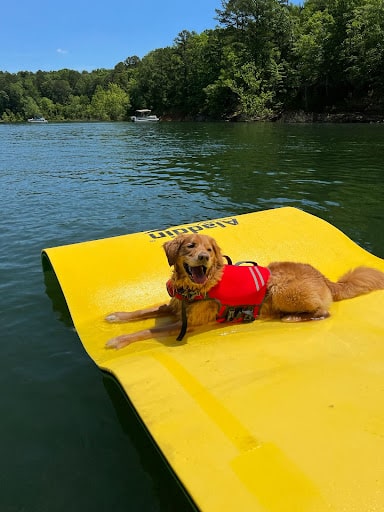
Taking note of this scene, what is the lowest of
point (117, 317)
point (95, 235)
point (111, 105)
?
point (117, 317)

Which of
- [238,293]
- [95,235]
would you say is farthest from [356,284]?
[95,235]

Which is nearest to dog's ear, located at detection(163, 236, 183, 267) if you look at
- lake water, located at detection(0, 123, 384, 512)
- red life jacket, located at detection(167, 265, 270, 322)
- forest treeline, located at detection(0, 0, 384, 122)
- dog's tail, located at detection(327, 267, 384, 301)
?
red life jacket, located at detection(167, 265, 270, 322)

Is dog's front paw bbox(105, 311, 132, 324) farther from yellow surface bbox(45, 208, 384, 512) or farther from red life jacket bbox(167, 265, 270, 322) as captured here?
red life jacket bbox(167, 265, 270, 322)

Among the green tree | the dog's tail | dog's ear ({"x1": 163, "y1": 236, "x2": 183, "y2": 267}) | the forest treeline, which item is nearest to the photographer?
dog's ear ({"x1": 163, "y1": 236, "x2": 183, "y2": 267})

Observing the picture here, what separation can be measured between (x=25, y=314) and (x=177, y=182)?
11227 millimetres

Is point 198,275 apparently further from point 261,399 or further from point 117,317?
point 261,399

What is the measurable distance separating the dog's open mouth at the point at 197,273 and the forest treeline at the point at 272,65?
54060 millimetres

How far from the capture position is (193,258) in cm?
428

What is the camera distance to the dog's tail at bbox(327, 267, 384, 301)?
16.8 feet

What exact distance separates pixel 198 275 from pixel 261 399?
1868 millimetres

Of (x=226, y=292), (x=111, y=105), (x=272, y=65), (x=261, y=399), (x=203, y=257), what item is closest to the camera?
(x=261, y=399)

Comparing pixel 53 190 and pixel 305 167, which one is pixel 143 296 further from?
pixel 305 167

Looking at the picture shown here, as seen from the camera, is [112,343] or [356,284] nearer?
[112,343]

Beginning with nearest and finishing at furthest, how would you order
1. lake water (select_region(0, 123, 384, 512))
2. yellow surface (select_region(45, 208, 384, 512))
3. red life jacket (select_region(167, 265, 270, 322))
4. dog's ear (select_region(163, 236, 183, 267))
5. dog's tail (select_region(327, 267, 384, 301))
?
yellow surface (select_region(45, 208, 384, 512))
lake water (select_region(0, 123, 384, 512))
dog's ear (select_region(163, 236, 183, 267))
red life jacket (select_region(167, 265, 270, 322))
dog's tail (select_region(327, 267, 384, 301))
